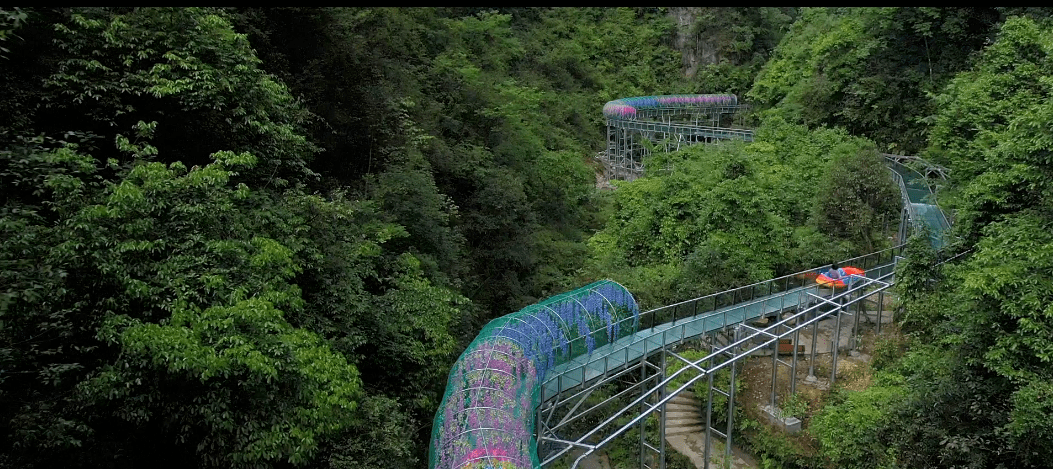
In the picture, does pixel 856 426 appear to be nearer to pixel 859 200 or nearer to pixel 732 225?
pixel 732 225

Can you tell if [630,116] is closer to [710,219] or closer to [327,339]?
[710,219]

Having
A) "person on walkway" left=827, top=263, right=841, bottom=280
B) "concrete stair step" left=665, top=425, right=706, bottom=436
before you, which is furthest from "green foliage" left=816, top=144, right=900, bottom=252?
"concrete stair step" left=665, top=425, right=706, bottom=436

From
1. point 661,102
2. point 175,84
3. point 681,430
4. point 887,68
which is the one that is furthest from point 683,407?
point 661,102

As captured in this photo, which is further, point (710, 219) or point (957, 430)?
point (710, 219)

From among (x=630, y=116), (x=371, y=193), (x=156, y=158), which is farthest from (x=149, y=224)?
(x=630, y=116)

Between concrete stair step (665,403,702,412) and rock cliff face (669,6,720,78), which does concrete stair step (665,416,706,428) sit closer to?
concrete stair step (665,403,702,412)
